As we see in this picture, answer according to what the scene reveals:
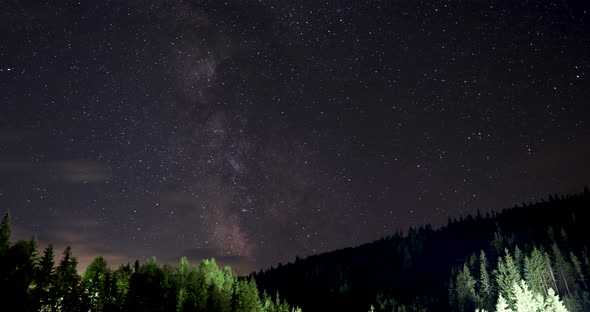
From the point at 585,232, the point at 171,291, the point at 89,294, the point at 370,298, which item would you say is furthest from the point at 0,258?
the point at 585,232

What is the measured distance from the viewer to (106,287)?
269ft

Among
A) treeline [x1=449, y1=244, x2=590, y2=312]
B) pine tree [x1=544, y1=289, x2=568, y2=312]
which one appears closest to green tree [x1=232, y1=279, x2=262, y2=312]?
pine tree [x1=544, y1=289, x2=568, y2=312]

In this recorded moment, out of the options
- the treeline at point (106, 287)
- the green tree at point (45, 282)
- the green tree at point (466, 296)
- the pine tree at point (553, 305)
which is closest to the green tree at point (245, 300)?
the treeline at point (106, 287)

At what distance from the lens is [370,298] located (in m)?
194


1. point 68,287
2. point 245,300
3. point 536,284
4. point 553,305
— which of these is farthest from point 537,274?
point 68,287

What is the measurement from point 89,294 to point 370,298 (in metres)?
141

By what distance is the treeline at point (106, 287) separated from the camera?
234 feet

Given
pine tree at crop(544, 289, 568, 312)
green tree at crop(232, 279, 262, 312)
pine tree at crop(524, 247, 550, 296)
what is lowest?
pine tree at crop(544, 289, 568, 312)

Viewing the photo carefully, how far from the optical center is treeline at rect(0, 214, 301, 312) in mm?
71250

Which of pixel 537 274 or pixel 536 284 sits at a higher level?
pixel 537 274

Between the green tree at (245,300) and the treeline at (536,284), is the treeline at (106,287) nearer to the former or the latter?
the green tree at (245,300)

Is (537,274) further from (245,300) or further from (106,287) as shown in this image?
(106,287)

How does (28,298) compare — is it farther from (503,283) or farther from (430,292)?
(430,292)

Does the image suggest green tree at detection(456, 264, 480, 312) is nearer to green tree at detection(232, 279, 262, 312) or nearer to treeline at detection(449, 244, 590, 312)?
treeline at detection(449, 244, 590, 312)
